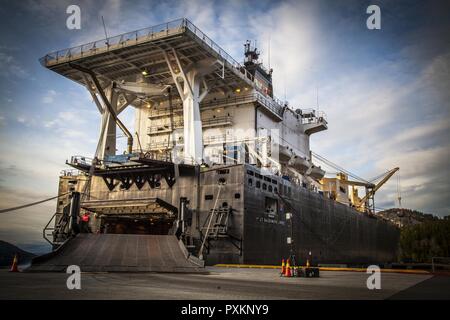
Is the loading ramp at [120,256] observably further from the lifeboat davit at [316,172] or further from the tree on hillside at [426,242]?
the tree on hillside at [426,242]

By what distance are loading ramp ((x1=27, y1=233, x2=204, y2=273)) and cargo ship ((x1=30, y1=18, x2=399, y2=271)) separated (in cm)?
9

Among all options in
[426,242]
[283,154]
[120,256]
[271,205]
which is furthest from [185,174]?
[426,242]

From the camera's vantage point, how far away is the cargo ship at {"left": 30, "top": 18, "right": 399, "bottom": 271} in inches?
904

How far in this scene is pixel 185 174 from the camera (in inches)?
1032

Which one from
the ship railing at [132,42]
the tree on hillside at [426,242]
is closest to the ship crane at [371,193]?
the tree on hillside at [426,242]

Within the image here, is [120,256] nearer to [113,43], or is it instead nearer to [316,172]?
[113,43]

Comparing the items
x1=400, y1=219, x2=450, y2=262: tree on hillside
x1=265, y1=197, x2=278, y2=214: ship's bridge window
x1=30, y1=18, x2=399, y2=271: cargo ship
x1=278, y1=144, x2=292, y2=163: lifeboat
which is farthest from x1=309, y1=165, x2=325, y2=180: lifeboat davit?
x1=400, y1=219, x2=450, y2=262: tree on hillside

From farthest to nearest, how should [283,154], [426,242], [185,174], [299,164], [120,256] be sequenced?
[426,242], [299,164], [283,154], [185,174], [120,256]

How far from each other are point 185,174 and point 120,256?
965 centimetres

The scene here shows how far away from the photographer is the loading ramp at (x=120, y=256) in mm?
15773

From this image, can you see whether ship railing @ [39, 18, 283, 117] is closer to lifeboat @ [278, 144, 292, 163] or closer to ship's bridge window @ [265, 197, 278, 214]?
lifeboat @ [278, 144, 292, 163]

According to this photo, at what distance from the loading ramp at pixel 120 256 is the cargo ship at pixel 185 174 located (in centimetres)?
9
